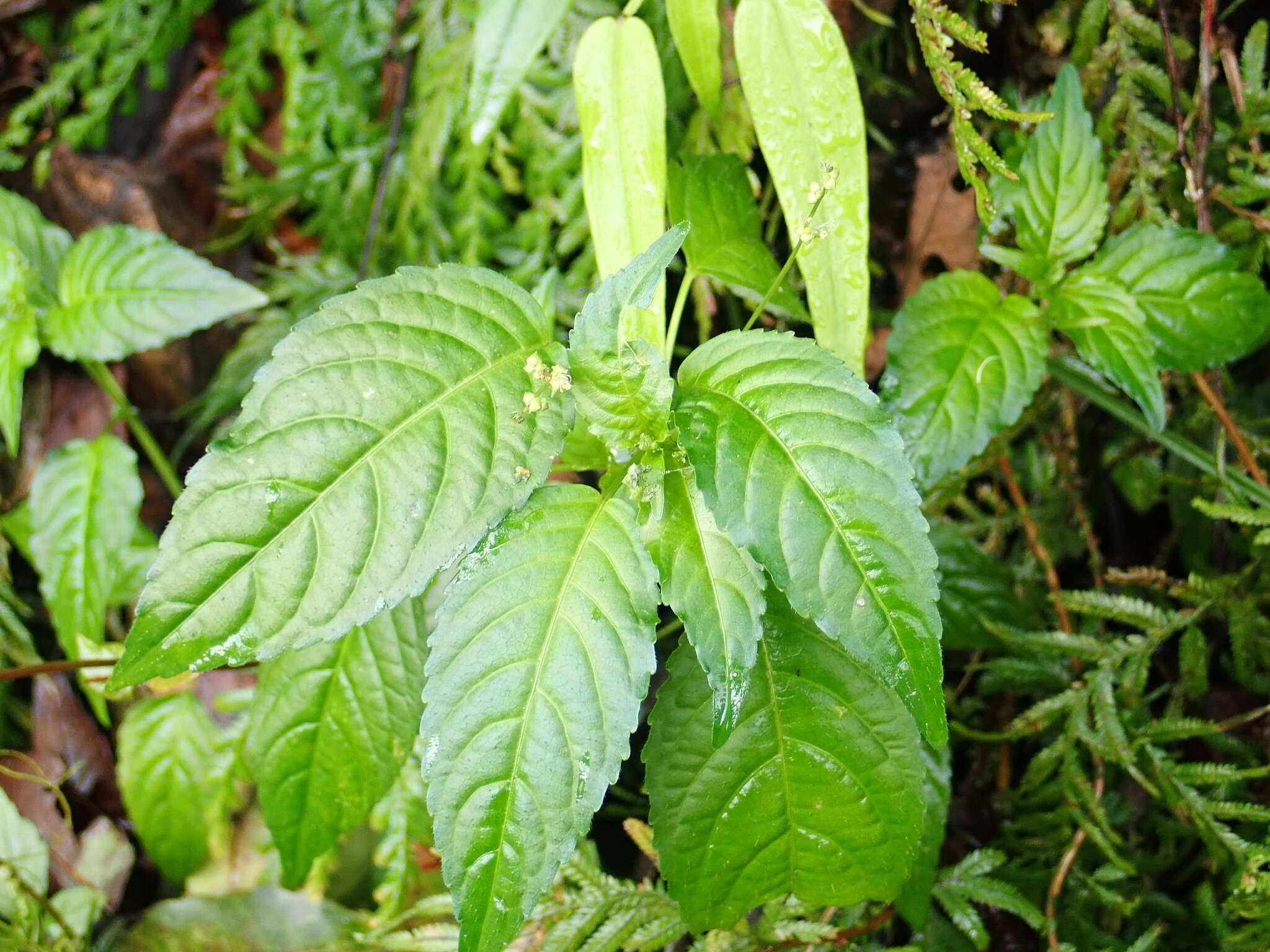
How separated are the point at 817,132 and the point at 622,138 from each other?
0.97 feet

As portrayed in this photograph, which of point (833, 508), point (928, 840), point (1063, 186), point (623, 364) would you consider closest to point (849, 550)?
point (833, 508)

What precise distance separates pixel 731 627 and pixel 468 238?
1.44 meters

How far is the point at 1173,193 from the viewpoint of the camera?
178cm

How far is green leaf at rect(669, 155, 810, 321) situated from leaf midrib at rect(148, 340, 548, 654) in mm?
391

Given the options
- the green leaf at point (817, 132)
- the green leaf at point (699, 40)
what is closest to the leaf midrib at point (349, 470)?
the green leaf at point (817, 132)

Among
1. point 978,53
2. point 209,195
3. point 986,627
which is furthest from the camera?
point 209,195

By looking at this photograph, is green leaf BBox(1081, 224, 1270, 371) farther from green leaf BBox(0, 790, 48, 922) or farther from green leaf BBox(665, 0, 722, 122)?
green leaf BBox(0, 790, 48, 922)

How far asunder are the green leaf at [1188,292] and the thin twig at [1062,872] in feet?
2.41

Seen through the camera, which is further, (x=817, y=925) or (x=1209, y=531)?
(x=1209, y=531)

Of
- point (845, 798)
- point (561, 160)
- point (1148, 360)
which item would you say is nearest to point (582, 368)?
point (845, 798)

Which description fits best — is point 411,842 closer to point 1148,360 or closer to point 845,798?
point 845,798

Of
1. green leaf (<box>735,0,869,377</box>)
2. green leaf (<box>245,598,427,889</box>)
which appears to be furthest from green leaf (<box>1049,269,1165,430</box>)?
green leaf (<box>245,598,427,889</box>)

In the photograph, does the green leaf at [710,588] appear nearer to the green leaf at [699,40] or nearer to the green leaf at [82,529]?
the green leaf at [699,40]

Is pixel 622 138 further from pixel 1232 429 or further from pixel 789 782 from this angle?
pixel 1232 429
